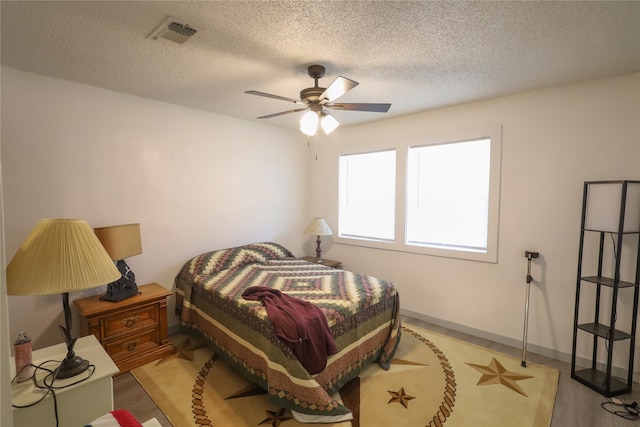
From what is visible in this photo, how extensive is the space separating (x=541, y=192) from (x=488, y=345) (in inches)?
61.9

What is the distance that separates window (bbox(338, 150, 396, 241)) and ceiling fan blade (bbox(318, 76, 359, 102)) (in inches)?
76.8

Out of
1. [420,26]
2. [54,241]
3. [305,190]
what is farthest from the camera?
[305,190]

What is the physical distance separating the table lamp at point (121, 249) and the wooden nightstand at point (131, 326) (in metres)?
0.07

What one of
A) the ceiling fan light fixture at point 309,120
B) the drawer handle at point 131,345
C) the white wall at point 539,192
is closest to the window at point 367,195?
the white wall at point 539,192

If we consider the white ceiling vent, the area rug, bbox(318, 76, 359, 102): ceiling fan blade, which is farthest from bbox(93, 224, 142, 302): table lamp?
bbox(318, 76, 359, 102): ceiling fan blade

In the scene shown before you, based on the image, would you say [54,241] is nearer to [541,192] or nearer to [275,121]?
[275,121]

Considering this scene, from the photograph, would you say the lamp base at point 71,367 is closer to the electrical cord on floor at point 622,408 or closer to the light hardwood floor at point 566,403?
the light hardwood floor at point 566,403

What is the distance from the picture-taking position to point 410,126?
360cm

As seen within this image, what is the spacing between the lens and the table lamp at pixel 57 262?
129cm

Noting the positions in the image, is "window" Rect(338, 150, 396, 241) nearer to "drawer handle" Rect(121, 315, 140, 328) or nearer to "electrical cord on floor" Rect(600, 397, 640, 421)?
"electrical cord on floor" Rect(600, 397, 640, 421)

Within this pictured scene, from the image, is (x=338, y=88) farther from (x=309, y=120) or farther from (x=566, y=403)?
(x=566, y=403)

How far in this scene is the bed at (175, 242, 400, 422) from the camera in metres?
1.96

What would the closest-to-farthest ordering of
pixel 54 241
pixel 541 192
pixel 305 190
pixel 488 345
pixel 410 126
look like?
pixel 54 241
pixel 541 192
pixel 488 345
pixel 410 126
pixel 305 190

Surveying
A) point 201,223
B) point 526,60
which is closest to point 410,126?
point 526,60
